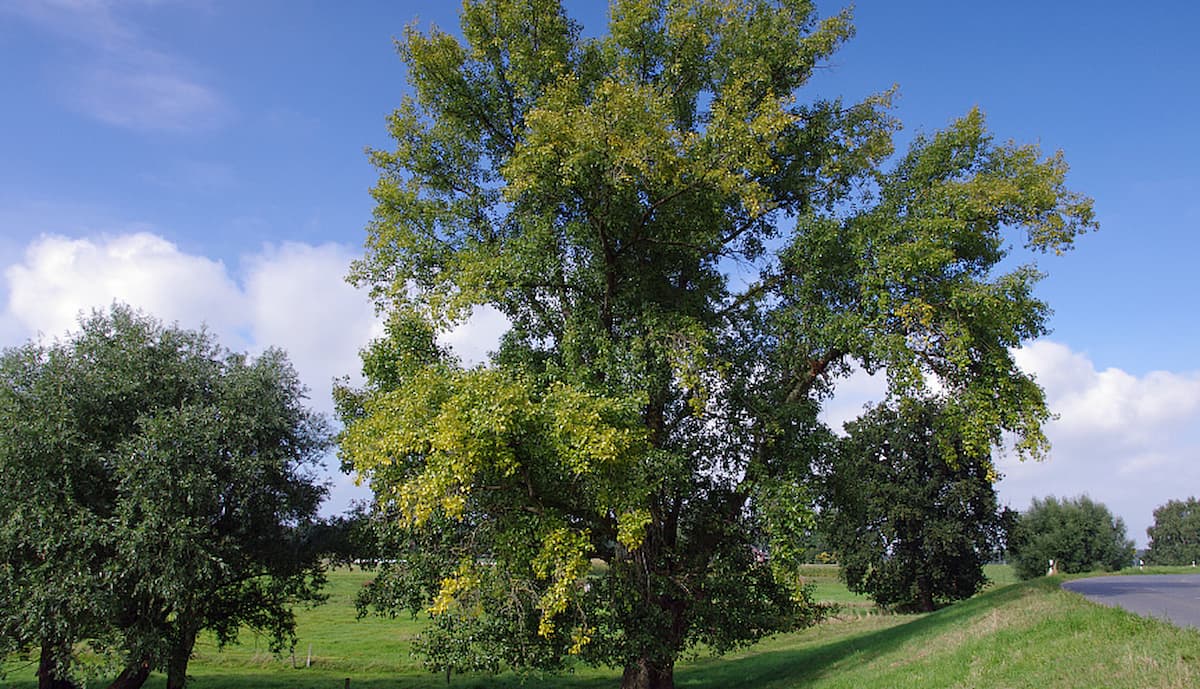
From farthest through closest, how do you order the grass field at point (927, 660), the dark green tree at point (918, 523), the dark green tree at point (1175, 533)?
the dark green tree at point (1175, 533), the dark green tree at point (918, 523), the grass field at point (927, 660)

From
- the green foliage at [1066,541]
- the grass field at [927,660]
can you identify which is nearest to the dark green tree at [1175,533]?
the green foliage at [1066,541]

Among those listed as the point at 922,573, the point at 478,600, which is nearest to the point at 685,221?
the point at 478,600

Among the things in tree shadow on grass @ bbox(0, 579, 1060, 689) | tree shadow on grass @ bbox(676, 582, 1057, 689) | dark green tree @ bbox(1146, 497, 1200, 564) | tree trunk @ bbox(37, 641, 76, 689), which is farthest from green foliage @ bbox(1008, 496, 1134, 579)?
tree trunk @ bbox(37, 641, 76, 689)

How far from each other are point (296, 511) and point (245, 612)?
4.05 m

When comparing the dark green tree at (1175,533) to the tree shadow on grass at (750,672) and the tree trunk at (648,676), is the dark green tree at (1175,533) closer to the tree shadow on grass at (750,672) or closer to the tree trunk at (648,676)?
the tree shadow on grass at (750,672)

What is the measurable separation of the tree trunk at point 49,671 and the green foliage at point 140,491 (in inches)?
3.2

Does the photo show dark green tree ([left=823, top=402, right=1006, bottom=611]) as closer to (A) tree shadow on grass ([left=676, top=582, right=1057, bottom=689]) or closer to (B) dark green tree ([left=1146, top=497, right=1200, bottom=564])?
(A) tree shadow on grass ([left=676, top=582, right=1057, bottom=689])

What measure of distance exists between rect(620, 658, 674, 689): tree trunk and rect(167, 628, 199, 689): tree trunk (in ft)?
45.8

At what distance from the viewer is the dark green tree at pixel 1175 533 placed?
149 metres

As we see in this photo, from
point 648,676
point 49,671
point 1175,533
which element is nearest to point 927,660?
point 648,676

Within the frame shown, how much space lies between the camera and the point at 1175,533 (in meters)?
160

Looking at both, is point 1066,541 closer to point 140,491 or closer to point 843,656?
point 843,656

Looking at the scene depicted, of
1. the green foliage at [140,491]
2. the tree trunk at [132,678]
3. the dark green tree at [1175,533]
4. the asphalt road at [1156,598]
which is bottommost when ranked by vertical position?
the dark green tree at [1175,533]

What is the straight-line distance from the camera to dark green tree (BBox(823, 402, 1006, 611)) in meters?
49.8
